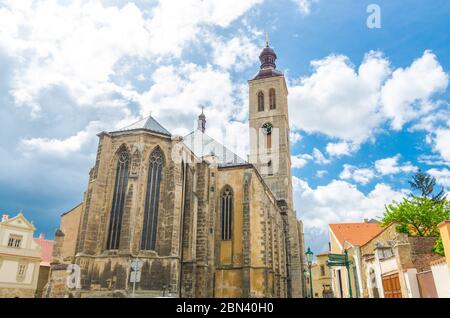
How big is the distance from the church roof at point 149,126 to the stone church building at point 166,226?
12 cm

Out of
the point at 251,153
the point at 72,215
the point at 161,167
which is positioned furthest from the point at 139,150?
the point at 251,153

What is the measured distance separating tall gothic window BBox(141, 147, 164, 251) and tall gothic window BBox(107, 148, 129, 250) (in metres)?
1.48

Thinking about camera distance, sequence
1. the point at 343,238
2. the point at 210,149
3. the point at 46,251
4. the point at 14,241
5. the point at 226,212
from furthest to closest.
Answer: the point at 46,251, the point at 343,238, the point at 210,149, the point at 14,241, the point at 226,212

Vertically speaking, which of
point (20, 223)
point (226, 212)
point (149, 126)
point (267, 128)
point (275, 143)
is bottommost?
point (20, 223)

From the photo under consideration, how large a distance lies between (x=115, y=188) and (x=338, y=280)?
1941 cm

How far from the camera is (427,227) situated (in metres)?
23.0

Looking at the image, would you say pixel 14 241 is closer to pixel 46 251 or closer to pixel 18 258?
pixel 18 258

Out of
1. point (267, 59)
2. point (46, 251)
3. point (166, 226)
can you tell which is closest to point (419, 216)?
point (166, 226)

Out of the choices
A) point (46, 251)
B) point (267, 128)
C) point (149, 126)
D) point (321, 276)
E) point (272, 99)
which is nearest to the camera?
point (149, 126)

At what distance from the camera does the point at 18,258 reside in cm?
2834

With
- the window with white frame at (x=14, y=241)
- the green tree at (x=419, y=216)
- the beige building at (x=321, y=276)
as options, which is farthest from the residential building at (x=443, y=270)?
the window with white frame at (x=14, y=241)

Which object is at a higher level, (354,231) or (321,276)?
(354,231)

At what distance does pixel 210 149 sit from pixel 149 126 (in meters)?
9.01
